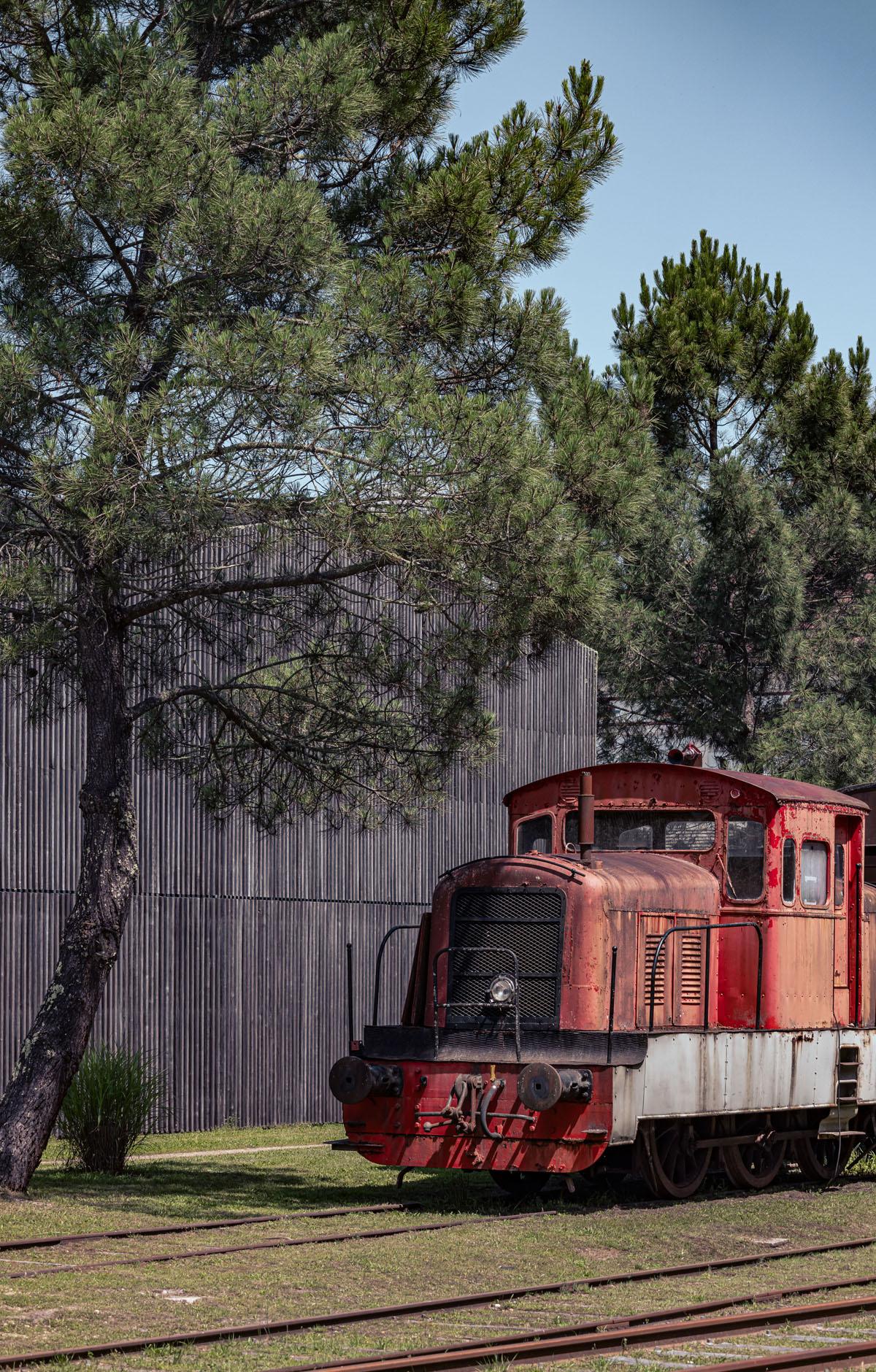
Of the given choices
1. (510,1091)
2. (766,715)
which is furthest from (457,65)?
(766,715)

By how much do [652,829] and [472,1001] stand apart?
224 cm

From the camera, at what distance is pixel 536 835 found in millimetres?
14758

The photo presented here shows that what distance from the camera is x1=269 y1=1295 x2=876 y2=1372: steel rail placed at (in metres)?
7.39

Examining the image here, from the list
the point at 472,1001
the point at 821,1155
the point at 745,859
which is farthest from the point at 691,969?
the point at 821,1155

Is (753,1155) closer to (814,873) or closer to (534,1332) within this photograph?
(814,873)

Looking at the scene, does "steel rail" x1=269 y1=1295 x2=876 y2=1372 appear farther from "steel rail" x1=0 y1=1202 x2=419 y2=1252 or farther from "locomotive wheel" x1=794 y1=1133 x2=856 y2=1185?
"locomotive wheel" x1=794 y1=1133 x2=856 y2=1185

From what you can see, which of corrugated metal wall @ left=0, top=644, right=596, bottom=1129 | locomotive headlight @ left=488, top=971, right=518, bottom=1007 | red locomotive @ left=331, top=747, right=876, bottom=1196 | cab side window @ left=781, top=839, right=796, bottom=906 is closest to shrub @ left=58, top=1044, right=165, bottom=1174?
corrugated metal wall @ left=0, top=644, right=596, bottom=1129

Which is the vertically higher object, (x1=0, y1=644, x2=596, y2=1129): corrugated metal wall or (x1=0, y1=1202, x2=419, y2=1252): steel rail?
(x1=0, y1=644, x2=596, y2=1129): corrugated metal wall

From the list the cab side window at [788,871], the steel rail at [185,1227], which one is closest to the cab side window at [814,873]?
the cab side window at [788,871]

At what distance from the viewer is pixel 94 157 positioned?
12.1 m

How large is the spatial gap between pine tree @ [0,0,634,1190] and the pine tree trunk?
0.02 meters

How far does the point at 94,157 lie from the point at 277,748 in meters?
5.13

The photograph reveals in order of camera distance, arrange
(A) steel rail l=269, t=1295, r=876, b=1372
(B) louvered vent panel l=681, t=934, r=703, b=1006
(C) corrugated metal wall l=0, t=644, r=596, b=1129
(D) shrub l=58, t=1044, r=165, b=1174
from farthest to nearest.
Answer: (C) corrugated metal wall l=0, t=644, r=596, b=1129 < (D) shrub l=58, t=1044, r=165, b=1174 < (B) louvered vent panel l=681, t=934, r=703, b=1006 < (A) steel rail l=269, t=1295, r=876, b=1372

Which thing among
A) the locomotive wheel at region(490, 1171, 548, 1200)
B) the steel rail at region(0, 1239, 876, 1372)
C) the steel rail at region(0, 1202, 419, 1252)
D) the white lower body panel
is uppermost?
the white lower body panel
